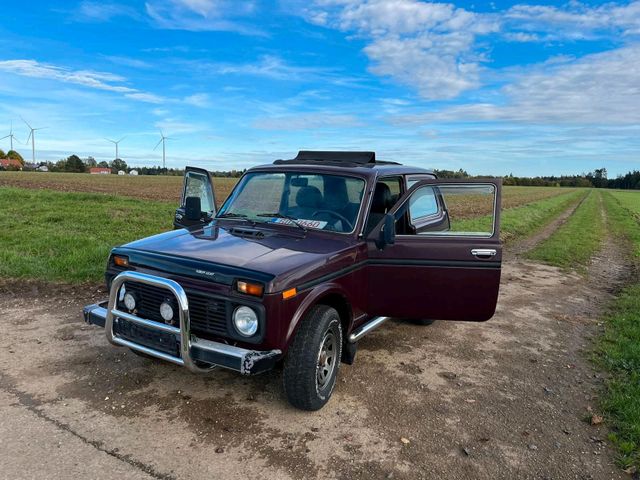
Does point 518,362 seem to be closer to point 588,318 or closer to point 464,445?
point 464,445

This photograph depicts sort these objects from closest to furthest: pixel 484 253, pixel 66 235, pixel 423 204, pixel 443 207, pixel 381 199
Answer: pixel 484 253, pixel 381 199, pixel 423 204, pixel 443 207, pixel 66 235

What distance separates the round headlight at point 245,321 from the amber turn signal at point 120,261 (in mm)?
1133

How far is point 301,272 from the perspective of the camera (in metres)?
3.47

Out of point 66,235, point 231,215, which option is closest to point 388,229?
Result: point 231,215

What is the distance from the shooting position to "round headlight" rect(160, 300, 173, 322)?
3449 millimetres

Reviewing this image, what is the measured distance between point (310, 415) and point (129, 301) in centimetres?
168

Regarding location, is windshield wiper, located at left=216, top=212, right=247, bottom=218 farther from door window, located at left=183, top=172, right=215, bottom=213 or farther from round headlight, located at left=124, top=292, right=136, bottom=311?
round headlight, located at left=124, top=292, right=136, bottom=311

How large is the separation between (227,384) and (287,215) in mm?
1642

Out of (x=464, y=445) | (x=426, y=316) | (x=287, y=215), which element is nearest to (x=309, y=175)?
(x=287, y=215)

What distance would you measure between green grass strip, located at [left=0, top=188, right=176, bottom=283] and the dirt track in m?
2.06

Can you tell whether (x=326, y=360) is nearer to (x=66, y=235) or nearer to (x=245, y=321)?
(x=245, y=321)

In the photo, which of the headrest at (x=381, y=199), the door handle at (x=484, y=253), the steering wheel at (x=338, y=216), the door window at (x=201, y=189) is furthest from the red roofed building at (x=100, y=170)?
the door handle at (x=484, y=253)

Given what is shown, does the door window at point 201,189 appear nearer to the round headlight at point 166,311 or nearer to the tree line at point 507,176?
the round headlight at point 166,311

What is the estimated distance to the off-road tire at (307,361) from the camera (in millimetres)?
3496
